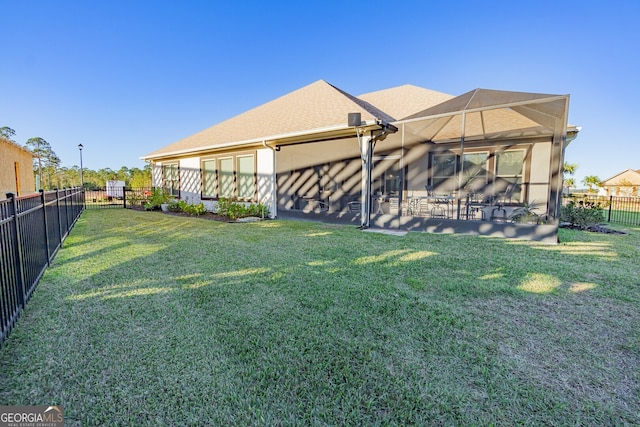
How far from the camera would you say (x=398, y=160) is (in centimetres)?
1002

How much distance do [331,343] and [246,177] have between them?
984 cm

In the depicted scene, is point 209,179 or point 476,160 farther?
point 209,179

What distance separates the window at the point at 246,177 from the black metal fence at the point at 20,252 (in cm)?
669

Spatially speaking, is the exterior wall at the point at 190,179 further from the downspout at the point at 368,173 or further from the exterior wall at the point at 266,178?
the downspout at the point at 368,173

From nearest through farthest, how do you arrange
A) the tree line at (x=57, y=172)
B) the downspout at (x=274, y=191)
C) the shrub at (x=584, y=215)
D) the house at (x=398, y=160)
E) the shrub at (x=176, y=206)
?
the house at (x=398, y=160), the shrub at (x=584, y=215), the downspout at (x=274, y=191), the shrub at (x=176, y=206), the tree line at (x=57, y=172)

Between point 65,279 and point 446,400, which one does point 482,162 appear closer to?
point 446,400

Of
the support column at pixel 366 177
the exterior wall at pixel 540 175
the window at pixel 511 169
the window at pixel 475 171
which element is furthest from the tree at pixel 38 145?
the exterior wall at pixel 540 175

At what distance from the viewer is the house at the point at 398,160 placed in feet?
24.5

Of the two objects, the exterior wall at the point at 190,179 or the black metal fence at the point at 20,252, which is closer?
the black metal fence at the point at 20,252

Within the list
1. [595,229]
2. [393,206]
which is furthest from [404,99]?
[595,229]

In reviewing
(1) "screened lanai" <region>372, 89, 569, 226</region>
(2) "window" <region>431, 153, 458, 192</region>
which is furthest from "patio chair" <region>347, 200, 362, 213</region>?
(2) "window" <region>431, 153, 458, 192</region>

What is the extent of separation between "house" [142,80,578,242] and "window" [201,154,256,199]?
0.04 m

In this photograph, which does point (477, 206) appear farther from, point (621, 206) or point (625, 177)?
point (625, 177)

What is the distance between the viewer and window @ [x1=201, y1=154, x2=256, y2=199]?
1119 centimetres
